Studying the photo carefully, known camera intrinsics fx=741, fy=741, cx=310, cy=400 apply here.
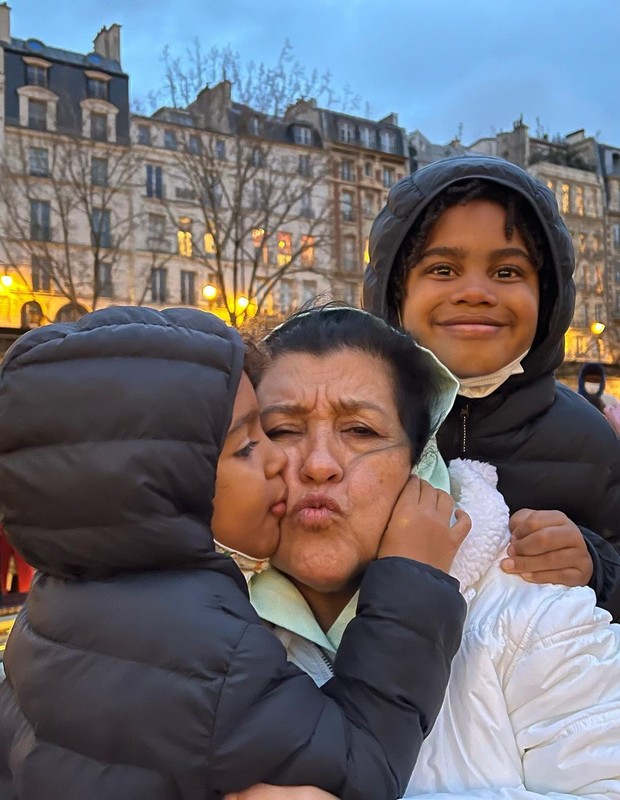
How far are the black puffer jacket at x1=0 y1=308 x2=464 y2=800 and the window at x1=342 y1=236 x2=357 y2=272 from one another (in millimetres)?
34547

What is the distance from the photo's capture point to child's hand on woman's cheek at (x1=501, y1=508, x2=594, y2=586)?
155 centimetres

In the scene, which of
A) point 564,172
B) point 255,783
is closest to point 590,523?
point 255,783

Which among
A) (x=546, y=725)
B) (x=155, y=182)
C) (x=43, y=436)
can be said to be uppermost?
(x=155, y=182)

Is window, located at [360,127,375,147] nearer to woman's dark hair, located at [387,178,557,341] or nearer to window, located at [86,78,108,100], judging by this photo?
window, located at [86,78,108,100]

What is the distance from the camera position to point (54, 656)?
1.29 meters

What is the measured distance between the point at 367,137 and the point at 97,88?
14.9m

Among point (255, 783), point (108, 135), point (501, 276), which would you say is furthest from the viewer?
point (108, 135)

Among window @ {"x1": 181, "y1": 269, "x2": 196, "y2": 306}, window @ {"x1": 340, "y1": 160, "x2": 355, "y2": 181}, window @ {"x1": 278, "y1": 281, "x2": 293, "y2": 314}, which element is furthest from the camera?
window @ {"x1": 340, "y1": 160, "x2": 355, "y2": 181}

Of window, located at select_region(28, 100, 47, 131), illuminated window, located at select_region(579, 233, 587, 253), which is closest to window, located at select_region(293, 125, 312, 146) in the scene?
window, located at select_region(28, 100, 47, 131)

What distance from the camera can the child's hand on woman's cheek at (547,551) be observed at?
1.55 m

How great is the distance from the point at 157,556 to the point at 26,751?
416 mm

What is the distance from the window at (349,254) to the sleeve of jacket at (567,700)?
34457 mm

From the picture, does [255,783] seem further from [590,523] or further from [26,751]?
[590,523]

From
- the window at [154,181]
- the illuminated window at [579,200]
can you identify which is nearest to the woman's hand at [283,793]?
the window at [154,181]
